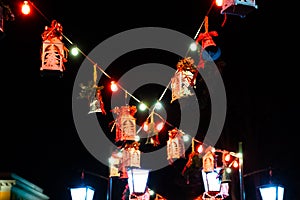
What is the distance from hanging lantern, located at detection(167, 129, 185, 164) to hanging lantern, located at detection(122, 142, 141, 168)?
0.99 metres

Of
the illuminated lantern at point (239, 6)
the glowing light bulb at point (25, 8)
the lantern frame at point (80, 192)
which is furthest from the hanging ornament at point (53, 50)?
the illuminated lantern at point (239, 6)

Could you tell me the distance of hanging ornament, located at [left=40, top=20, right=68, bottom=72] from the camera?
10422 mm

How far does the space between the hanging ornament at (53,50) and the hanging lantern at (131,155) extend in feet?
15.1

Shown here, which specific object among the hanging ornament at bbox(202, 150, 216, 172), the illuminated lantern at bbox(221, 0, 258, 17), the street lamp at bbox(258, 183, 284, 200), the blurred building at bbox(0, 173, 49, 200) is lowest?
the street lamp at bbox(258, 183, 284, 200)

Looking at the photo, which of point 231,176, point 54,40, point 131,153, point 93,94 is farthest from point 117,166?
point 54,40

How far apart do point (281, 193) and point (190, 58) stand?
12.9 feet

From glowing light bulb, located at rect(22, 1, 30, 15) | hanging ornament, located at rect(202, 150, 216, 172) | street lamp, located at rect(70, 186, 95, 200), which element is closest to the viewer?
glowing light bulb, located at rect(22, 1, 30, 15)

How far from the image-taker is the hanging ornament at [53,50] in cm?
1042

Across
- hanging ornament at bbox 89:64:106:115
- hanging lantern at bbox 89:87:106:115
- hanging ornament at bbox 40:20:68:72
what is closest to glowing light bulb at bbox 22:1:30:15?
hanging ornament at bbox 40:20:68:72

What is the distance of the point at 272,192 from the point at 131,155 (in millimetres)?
5292

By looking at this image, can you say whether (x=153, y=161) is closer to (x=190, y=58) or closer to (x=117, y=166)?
(x=117, y=166)

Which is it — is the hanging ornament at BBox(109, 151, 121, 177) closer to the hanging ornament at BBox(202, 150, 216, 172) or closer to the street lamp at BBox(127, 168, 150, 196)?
the hanging ornament at BBox(202, 150, 216, 172)

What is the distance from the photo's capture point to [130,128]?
13633 millimetres

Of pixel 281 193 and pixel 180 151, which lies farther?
pixel 180 151
